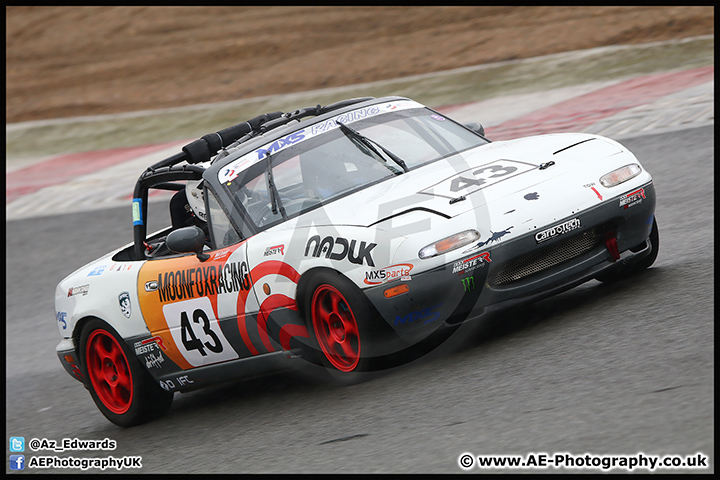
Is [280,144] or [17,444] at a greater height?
[280,144]

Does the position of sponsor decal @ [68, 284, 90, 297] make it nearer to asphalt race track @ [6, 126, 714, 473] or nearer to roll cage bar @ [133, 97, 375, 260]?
roll cage bar @ [133, 97, 375, 260]

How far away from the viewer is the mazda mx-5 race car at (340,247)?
501 cm

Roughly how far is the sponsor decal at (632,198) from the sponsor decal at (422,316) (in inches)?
48.2

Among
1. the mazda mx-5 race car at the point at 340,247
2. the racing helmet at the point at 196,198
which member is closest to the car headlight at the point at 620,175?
the mazda mx-5 race car at the point at 340,247

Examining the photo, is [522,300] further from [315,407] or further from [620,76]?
[620,76]

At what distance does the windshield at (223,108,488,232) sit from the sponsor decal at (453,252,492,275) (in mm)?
1067

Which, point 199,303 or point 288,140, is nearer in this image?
point 199,303

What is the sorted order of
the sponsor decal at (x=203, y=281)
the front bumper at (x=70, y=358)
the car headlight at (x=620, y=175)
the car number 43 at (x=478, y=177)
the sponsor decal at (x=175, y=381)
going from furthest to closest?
the front bumper at (x=70, y=358)
the sponsor decal at (x=175, y=381)
the sponsor decal at (x=203, y=281)
the car headlight at (x=620, y=175)
the car number 43 at (x=478, y=177)

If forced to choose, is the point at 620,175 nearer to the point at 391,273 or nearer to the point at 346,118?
the point at 391,273

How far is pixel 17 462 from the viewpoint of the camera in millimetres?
A: 6066

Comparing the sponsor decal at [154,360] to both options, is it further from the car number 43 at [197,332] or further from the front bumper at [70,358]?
the front bumper at [70,358]

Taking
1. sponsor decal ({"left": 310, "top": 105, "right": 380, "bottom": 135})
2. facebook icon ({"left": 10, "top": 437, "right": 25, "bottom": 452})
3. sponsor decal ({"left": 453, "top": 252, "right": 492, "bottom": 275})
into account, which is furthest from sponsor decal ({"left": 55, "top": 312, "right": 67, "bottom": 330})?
sponsor decal ({"left": 453, "top": 252, "right": 492, "bottom": 275})
